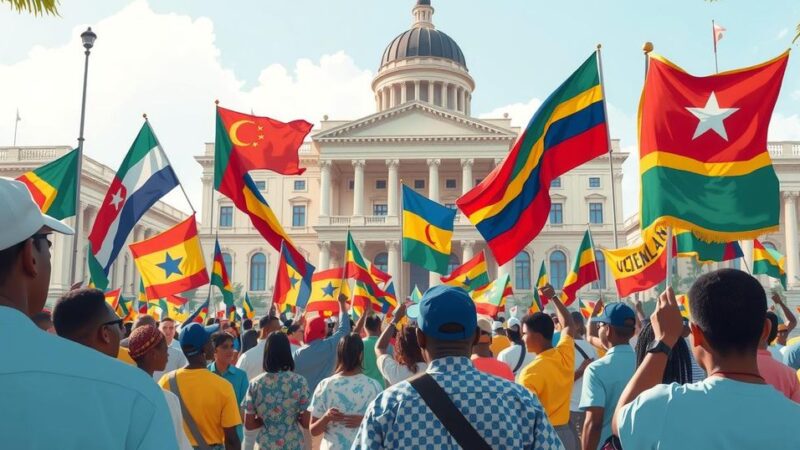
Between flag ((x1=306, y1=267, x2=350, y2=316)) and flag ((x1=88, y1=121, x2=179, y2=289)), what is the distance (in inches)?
299

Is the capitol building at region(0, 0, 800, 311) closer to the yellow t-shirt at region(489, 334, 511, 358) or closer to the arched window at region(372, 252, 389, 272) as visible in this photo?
the arched window at region(372, 252, 389, 272)

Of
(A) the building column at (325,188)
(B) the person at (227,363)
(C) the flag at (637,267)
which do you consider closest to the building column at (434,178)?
(A) the building column at (325,188)

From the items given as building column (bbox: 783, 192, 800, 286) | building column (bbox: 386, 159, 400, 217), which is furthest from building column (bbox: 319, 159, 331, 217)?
building column (bbox: 783, 192, 800, 286)

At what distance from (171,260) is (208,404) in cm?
864

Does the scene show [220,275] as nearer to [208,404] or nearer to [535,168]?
[535,168]

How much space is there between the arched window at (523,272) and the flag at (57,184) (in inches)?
1804

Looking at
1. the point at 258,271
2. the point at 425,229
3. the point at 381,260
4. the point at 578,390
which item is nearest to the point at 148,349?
the point at 578,390

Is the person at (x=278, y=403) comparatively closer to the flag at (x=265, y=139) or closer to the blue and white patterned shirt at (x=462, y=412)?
the blue and white patterned shirt at (x=462, y=412)

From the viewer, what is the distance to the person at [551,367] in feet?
16.2

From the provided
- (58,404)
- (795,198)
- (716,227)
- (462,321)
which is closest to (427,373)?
(462,321)

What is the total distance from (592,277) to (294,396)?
8.64 meters

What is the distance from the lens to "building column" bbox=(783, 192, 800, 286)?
5188 centimetres

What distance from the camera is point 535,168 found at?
27.2 feet

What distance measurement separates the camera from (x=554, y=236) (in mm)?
56219
